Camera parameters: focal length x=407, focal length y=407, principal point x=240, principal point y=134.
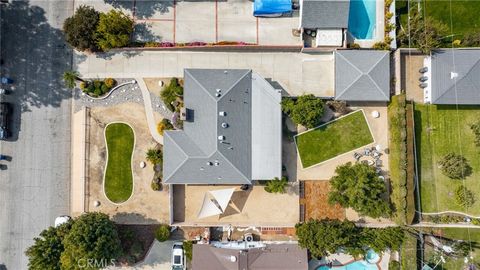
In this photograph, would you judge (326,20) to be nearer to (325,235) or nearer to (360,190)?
(360,190)

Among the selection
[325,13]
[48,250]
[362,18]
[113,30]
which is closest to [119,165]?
[48,250]

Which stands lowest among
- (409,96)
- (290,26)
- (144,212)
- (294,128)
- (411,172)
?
(144,212)

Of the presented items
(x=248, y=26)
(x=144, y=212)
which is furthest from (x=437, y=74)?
(x=144, y=212)

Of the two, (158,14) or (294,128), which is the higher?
(158,14)

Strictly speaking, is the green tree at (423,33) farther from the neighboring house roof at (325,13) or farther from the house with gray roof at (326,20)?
the neighboring house roof at (325,13)

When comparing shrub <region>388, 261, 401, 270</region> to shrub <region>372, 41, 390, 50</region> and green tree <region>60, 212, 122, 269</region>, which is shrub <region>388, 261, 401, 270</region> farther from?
green tree <region>60, 212, 122, 269</region>

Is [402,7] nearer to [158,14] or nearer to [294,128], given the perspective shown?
[294,128]
